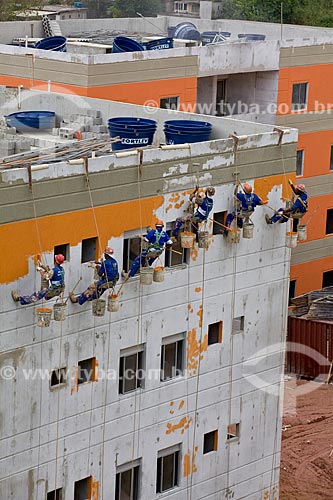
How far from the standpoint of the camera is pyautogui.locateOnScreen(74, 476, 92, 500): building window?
3659cm

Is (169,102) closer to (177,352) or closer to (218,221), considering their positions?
(218,221)

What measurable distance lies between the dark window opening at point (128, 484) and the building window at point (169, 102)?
22121 millimetres

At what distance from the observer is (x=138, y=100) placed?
2170 inches

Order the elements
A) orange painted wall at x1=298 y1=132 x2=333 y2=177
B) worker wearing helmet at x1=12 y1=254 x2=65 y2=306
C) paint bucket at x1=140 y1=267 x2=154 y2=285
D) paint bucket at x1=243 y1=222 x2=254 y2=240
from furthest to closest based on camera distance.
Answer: orange painted wall at x1=298 y1=132 x2=333 y2=177 < paint bucket at x1=243 y1=222 x2=254 y2=240 < paint bucket at x1=140 y1=267 x2=154 y2=285 < worker wearing helmet at x1=12 y1=254 x2=65 y2=306

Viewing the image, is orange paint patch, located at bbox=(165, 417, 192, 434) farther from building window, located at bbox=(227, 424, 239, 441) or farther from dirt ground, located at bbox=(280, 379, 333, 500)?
dirt ground, located at bbox=(280, 379, 333, 500)

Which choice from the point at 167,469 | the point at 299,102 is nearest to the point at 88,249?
the point at 167,469

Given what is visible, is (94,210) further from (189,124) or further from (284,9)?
(284,9)

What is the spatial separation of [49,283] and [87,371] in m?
3.50

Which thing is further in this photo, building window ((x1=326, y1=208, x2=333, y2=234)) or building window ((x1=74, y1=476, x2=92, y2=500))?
building window ((x1=326, y1=208, x2=333, y2=234))

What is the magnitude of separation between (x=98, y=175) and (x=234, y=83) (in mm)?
27029

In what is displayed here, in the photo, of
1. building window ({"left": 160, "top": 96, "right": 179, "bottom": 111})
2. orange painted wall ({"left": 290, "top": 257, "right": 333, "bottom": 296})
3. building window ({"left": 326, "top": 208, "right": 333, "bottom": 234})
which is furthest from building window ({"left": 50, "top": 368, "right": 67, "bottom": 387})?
building window ({"left": 326, "top": 208, "right": 333, "bottom": 234})

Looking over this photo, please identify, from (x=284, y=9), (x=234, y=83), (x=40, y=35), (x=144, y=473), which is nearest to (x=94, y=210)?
(x=144, y=473)

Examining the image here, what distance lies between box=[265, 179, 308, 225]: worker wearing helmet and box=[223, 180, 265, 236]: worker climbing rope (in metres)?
1.14

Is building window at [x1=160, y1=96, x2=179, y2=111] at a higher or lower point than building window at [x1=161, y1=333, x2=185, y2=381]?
higher
